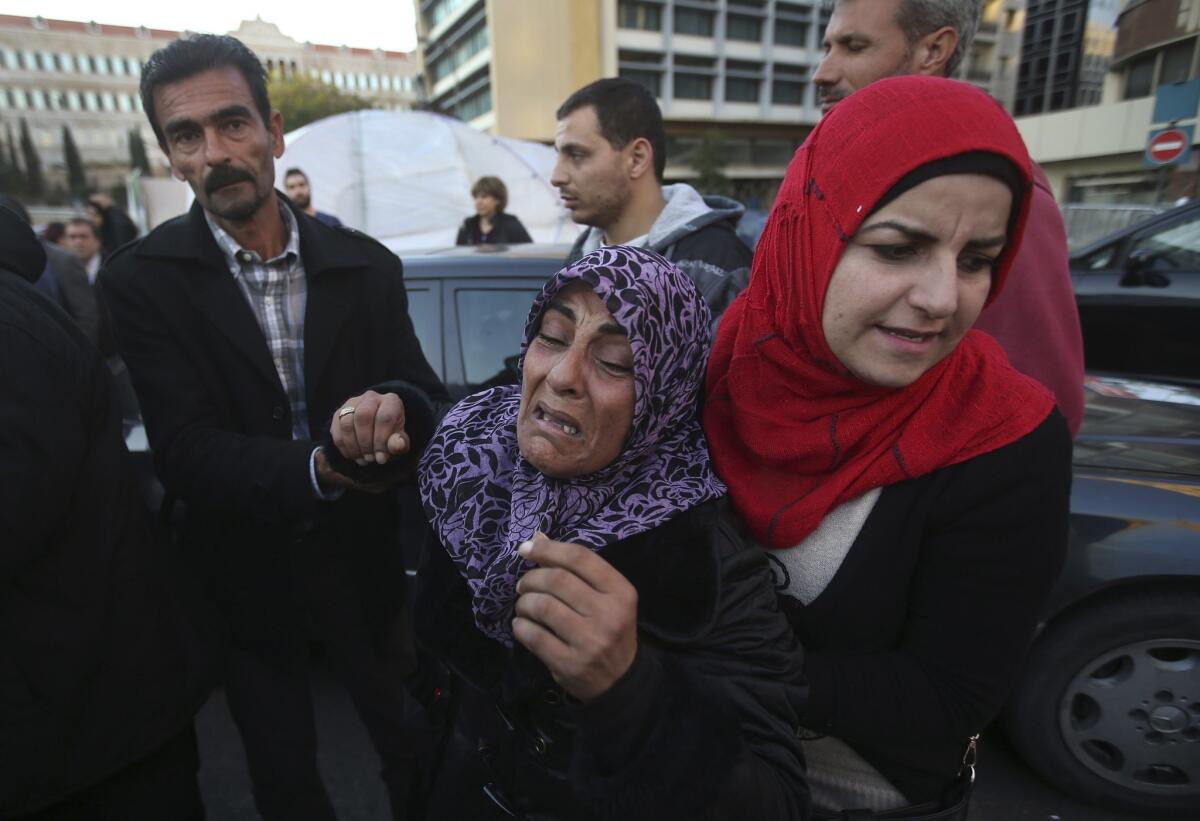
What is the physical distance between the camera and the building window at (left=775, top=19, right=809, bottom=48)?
4403cm

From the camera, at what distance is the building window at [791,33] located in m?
44.0

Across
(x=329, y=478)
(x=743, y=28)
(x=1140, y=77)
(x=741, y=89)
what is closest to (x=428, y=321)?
(x=329, y=478)

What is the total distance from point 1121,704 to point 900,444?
1854 mm

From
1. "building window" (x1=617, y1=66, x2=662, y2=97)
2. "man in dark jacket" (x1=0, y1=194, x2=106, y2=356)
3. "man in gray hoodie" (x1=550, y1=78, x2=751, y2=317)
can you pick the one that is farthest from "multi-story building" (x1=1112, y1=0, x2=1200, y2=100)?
"building window" (x1=617, y1=66, x2=662, y2=97)

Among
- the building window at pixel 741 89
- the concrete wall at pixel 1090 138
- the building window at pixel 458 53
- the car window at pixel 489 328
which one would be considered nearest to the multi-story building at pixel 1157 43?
the concrete wall at pixel 1090 138

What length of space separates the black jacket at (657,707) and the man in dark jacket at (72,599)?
0.64 meters

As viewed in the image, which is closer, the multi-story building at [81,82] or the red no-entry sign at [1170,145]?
the red no-entry sign at [1170,145]

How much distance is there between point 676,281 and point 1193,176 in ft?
59.2

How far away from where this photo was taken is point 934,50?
6.01 feet

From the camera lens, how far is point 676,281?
1162mm

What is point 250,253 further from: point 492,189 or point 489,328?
point 492,189

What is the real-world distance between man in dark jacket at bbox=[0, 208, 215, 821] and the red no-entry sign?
10227 mm

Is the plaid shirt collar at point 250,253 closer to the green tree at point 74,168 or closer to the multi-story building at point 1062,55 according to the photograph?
the multi-story building at point 1062,55

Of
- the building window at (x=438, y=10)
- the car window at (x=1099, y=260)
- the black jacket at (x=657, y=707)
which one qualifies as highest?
the building window at (x=438, y=10)
